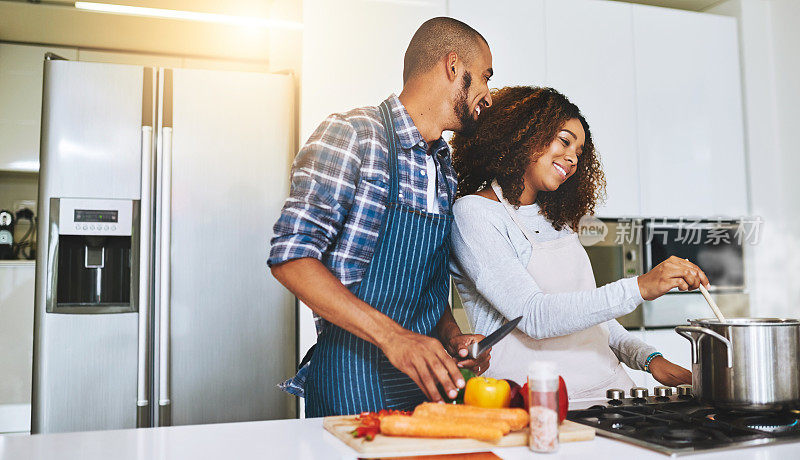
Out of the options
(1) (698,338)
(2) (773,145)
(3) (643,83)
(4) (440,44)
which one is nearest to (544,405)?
(1) (698,338)

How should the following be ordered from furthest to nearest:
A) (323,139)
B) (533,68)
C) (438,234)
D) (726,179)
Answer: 1. (726,179)
2. (533,68)
3. (438,234)
4. (323,139)

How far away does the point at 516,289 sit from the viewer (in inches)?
54.2

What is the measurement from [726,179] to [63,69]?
9.08 feet

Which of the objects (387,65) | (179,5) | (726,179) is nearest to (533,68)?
(387,65)

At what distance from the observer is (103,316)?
2236mm

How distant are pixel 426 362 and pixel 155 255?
1.51 m

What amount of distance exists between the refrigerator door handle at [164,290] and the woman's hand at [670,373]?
5.09 feet

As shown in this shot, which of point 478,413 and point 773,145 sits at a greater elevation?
point 773,145

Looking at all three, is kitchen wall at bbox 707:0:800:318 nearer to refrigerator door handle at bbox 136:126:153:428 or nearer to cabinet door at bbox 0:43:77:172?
refrigerator door handle at bbox 136:126:153:428

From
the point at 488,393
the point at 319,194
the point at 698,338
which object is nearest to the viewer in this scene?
the point at 488,393

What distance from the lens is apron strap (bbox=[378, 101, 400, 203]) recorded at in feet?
4.44

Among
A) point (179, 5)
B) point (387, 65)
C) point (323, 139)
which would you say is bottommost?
point (323, 139)

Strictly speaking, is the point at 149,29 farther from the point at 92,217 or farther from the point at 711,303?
the point at 711,303

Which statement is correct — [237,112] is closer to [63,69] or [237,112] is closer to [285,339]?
[63,69]
